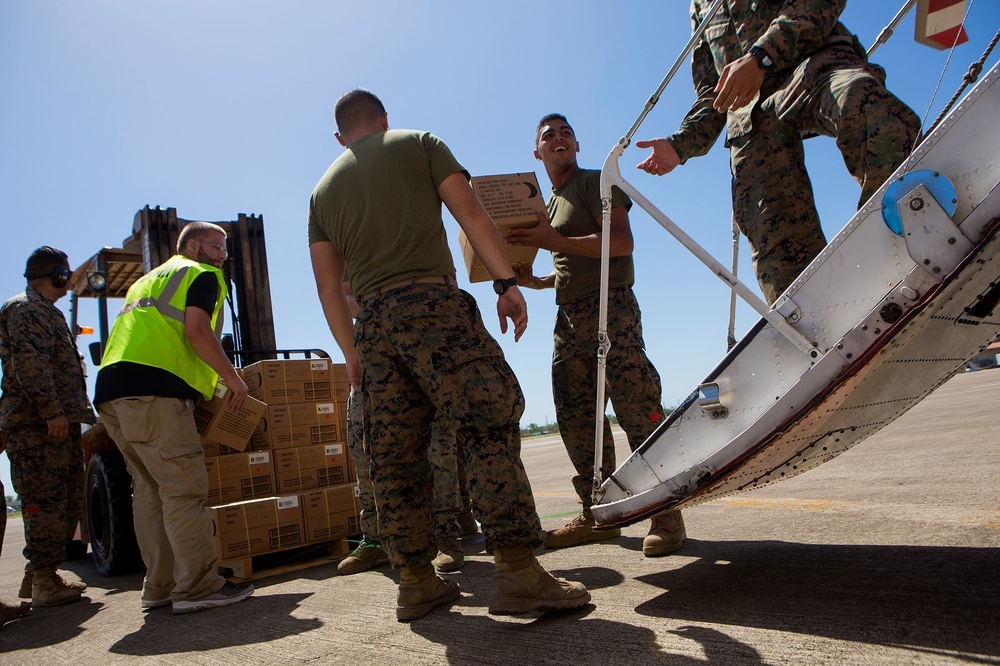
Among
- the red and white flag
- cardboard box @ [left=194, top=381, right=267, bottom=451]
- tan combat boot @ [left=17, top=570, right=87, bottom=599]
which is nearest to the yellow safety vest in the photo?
cardboard box @ [left=194, top=381, right=267, bottom=451]

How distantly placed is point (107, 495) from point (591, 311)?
157 inches

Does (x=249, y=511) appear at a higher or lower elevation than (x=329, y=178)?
lower

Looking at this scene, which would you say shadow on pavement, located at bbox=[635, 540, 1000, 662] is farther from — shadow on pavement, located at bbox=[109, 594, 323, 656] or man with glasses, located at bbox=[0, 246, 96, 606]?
man with glasses, located at bbox=[0, 246, 96, 606]

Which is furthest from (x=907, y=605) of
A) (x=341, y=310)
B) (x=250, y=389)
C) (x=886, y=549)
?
(x=250, y=389)

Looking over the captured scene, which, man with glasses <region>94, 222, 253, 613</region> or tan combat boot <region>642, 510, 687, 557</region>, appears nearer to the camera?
tan combat boot <region>642, 510, 687, 557</region>

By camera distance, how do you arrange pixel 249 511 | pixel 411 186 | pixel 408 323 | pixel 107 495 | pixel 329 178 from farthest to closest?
pixel 107 495, pixel 249 511, pixel 329 178, pixel 411 186, pixel 408 323

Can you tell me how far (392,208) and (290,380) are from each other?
2464 millimetres

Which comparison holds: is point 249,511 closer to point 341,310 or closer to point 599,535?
point 341,310

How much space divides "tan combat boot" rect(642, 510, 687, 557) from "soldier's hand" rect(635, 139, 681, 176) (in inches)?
62.7

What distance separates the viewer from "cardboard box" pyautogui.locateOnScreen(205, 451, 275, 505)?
421 centimetres

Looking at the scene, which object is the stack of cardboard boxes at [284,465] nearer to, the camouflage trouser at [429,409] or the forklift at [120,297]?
the forklift at [120,297]

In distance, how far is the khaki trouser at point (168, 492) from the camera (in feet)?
11.1

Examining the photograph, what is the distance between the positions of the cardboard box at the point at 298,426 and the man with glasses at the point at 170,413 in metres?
0.74

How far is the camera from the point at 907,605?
1.86 metres
